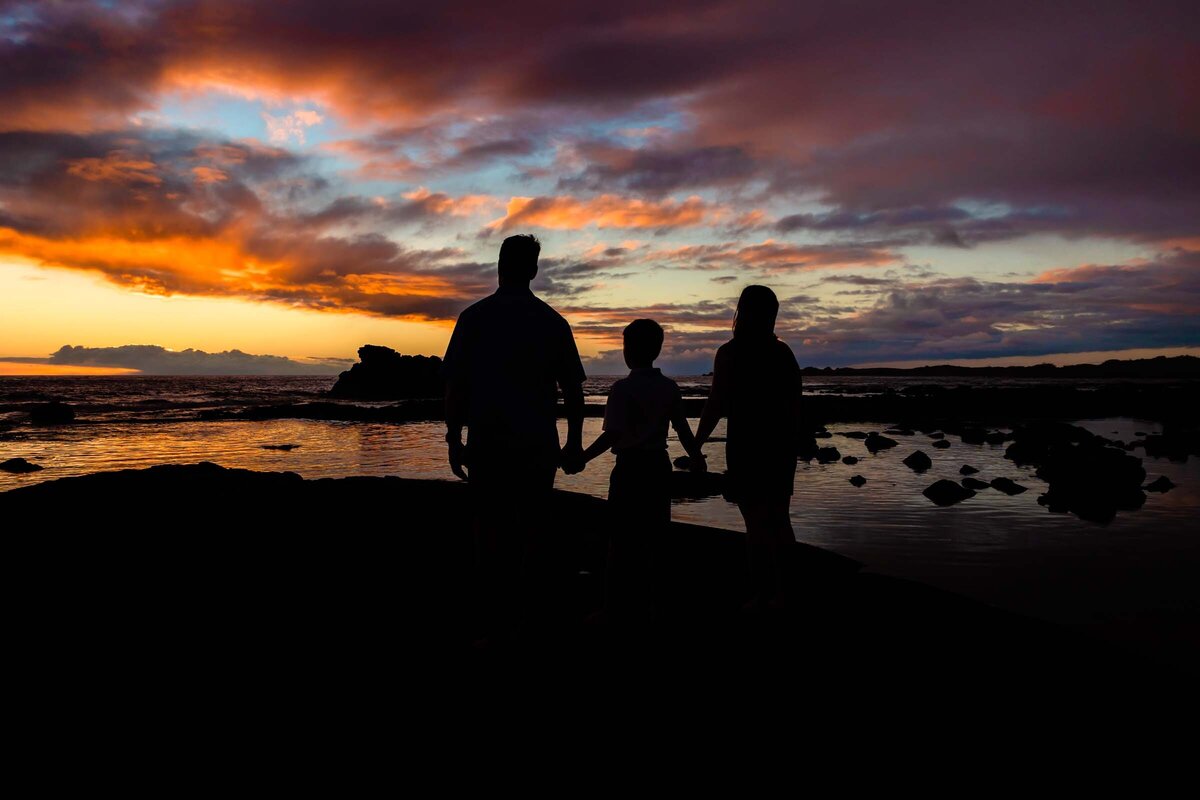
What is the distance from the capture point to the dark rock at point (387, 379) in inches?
3711

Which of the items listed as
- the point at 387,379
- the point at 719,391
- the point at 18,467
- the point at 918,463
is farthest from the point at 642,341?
the point at 387,379

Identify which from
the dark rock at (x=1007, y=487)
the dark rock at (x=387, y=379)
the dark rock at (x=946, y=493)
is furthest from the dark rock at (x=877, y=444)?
the dark rock at (x=387, y=379)

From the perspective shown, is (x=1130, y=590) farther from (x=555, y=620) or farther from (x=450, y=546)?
(x=450, y=546)

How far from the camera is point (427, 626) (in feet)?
18.3

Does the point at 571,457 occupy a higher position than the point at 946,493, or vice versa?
the point at 571,457

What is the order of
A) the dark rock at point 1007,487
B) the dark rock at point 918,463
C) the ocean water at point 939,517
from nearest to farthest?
the ocean water at point 939,517 < the dark rock at point 1007,487 < the dark rock at point 918,463

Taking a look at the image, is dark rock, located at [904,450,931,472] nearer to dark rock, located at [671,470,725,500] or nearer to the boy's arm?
dark rock, located at [671,470,725,500]

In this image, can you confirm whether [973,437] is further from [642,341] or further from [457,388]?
[457,388]

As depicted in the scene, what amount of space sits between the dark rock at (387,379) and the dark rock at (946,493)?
3257 inches

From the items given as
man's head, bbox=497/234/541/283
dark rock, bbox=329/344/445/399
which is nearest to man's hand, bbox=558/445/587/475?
man's head, bbox=497/234/541/283

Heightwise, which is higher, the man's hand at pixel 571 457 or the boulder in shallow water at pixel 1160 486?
the man's hand at pixel 571 457

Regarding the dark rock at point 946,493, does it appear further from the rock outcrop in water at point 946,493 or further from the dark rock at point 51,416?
the dark rock at point 51,416

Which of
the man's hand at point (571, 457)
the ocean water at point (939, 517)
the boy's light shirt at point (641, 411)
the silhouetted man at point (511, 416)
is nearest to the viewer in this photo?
the silhouetted man at point (511, 416)

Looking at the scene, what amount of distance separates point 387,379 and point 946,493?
87.1 metres
